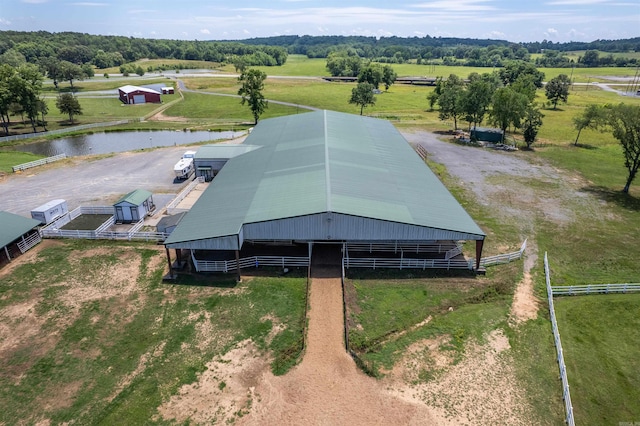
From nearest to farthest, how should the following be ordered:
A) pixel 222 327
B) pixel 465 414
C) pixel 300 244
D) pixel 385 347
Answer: pixel 465 414 < pixel 385 347 < pixel 222 327 < pixel 300 244

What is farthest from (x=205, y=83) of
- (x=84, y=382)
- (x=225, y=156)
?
(x=84, y=382)

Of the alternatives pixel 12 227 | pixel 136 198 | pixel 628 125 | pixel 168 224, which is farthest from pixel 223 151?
pixel 628 125

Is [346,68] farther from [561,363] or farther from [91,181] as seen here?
[561,363]

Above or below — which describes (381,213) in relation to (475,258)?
above

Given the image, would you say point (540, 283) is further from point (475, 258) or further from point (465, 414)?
point (465, 414)

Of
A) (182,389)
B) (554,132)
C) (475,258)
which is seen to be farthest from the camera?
(554,132)
